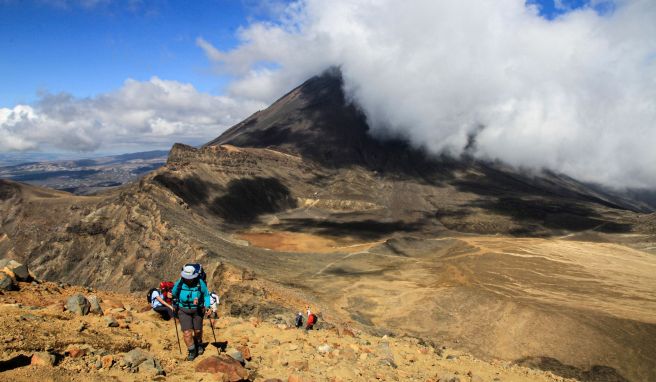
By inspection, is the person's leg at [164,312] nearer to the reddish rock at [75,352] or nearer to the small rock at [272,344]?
the small rock at [272,344]

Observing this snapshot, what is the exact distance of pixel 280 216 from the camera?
104062 millimetres

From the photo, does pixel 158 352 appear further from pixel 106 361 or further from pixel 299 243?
pixel 299 243

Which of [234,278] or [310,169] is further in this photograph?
[310,169]

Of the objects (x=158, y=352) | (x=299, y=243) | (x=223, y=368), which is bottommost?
(x=299, y=243)

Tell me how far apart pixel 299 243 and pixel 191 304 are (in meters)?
68.5

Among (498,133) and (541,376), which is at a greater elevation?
(498,133)

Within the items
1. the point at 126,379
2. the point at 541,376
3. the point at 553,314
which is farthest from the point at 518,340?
the point at 126,379

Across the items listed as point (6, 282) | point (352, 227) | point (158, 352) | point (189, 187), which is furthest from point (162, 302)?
point (352, 227)

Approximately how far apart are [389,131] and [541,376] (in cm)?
16803

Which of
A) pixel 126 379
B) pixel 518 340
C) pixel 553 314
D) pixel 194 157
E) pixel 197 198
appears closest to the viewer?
pixel 126 379

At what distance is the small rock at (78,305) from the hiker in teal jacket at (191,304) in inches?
107

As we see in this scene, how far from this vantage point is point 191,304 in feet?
30.2

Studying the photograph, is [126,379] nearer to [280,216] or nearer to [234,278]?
[234,278]

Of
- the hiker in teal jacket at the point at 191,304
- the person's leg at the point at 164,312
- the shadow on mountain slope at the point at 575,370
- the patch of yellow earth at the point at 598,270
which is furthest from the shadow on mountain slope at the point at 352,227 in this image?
the hiker in teal jacket at the point at 191,304
